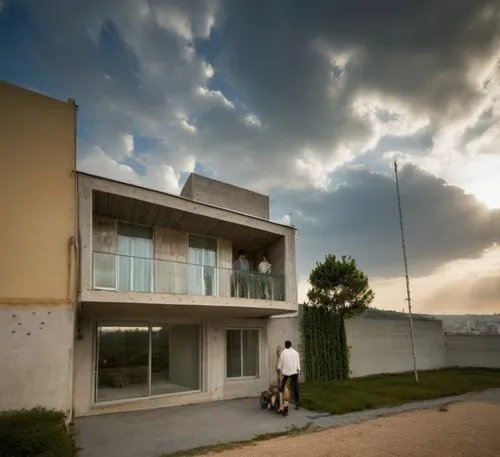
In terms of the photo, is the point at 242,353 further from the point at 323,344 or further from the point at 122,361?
the point at 122,361

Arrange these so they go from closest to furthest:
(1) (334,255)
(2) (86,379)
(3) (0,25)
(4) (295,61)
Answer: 1. (3) (0,25)
2. (2) (86,379)
3. (4) (295,61)
4. (1) (334,255)

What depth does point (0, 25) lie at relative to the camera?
429 inches

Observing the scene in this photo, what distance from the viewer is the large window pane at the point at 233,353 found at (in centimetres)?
1539

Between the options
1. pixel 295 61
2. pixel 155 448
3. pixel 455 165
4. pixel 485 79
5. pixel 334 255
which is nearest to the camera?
pixel 155 448

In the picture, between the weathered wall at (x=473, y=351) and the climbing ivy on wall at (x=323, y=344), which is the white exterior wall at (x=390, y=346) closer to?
the weathered wall at (x=473, y=351)

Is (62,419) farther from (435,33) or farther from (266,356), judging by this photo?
(435,33)

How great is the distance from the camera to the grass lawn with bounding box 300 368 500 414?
42.0ft

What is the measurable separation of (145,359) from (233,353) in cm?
369

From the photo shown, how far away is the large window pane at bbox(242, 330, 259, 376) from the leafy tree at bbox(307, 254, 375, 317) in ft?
13.9

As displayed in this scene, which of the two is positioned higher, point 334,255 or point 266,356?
point 334,255

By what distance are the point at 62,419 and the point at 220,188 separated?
9912mm

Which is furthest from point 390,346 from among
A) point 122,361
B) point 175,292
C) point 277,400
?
point 122,361

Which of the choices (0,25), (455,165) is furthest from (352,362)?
(0,25)

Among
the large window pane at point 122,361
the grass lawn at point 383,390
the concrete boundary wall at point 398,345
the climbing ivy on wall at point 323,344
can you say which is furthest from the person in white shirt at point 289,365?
the climbing ivy on wall at point 323,344
